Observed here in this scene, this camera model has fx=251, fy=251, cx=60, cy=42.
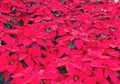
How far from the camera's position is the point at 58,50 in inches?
58.2

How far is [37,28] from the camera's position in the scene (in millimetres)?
1729

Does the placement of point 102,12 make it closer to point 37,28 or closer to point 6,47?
point 37,28

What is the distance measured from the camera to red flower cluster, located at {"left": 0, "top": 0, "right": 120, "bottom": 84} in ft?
3.95

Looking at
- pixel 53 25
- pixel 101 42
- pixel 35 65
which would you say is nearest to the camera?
pixel 35 65

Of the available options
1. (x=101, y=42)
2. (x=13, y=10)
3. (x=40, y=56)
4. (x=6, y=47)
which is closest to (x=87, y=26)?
(x=101, y=42)

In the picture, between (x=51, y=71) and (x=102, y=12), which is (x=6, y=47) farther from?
(x=102, y=12)

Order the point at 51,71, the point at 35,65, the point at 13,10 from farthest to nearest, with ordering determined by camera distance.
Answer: the point at 13,10 → the point at 35,65 → the point at 51,71

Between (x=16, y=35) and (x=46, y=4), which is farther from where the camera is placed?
(x=46, y=4)

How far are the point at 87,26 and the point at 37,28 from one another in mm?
356

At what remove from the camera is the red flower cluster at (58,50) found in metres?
1.21

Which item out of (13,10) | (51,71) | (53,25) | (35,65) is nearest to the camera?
(51,71)

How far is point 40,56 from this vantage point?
1.44 meters

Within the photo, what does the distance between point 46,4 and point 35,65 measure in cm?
113

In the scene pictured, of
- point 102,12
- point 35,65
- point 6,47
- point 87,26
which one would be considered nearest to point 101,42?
point 87,26
